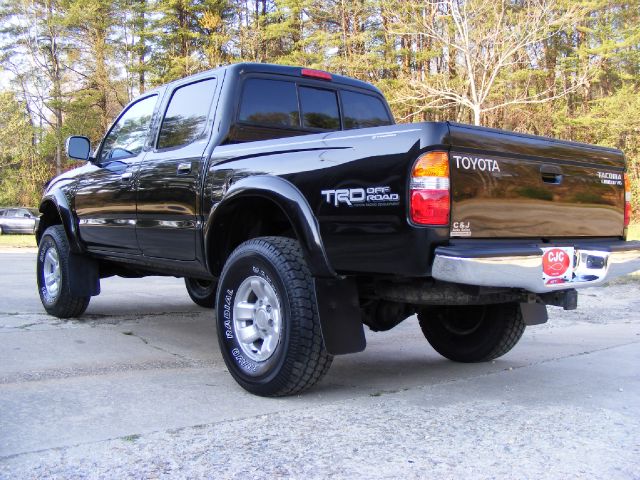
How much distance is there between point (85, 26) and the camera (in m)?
41.7

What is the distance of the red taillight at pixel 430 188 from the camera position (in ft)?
10.2

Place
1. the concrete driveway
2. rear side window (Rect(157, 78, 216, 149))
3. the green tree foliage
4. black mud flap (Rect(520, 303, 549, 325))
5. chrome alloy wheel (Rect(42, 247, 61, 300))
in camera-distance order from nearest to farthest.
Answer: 1. the concrete driveway
2. black mud flap (Rect(520, 303, 549, 325))
3. rear side window (Rect(157, 78, 216, 149))
4. chrome alloy wheel (Rect(42, 247, 61, 300))
5. the green tree foliage

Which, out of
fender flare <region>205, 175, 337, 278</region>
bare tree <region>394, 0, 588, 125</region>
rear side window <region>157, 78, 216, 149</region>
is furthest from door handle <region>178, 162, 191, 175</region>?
bare tree <region>394, 0, 588, 125</region>

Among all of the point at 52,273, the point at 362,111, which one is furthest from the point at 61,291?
the point at 362,111

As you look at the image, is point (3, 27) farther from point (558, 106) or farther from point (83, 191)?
point (83, 191)

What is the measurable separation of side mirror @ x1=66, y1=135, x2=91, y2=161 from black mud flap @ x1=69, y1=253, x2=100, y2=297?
3.11 ft

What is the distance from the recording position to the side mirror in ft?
19.9

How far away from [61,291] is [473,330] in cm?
388

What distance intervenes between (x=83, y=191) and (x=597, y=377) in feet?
15.1

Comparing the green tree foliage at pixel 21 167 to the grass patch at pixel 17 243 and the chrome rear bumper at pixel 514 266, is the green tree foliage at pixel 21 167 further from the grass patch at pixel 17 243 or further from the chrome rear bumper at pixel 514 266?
the chrome rear bumper at pixel 514 266

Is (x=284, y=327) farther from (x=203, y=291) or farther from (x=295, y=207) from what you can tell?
(x=203, y=291)

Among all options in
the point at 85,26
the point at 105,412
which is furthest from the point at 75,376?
the point at 85,26

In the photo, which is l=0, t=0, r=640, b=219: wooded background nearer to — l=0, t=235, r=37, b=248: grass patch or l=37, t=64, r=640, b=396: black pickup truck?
l=0, t=235, r=37, b=248: grass patch

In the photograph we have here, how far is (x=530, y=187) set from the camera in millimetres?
3494
